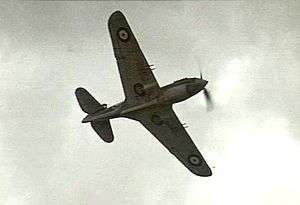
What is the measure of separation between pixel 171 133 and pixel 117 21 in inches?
443

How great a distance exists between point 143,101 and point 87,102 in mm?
6953

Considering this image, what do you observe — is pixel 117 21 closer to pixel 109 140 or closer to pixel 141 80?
pixel 141 80

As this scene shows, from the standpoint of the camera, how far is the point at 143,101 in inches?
2267

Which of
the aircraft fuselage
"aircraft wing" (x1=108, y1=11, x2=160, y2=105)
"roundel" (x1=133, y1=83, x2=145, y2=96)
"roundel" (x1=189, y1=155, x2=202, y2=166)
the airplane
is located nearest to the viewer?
the aircraft fuselage

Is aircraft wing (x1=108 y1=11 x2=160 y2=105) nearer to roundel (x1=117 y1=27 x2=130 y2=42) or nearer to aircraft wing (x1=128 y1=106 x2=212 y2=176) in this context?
roundel (x1=117 y1=27 x2=130 y2=42)

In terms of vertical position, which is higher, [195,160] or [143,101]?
[143,101]

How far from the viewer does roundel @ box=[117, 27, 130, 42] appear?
182 ft

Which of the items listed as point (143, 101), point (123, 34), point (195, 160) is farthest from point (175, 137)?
point (123, 34)

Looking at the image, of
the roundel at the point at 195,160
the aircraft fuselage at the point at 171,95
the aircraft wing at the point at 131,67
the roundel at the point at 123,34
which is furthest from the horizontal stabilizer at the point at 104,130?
the roundel at the point at 123,34

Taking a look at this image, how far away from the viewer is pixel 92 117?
6091 cm

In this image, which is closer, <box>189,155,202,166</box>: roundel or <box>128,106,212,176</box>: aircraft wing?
<box>128,106,212,176</box>: aircraft wing

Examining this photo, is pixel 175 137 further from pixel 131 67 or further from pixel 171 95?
pixel 131 67

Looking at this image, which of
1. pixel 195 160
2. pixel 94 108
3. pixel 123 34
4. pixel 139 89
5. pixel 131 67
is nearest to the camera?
pixel 123 34

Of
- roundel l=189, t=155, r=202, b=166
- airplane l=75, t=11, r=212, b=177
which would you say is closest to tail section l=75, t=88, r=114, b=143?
airplane l=75, t=11, r=212, b=177
